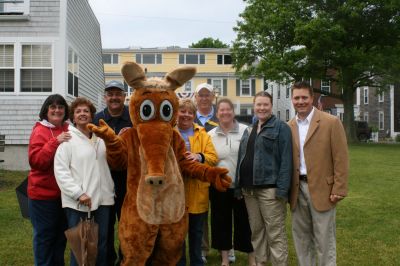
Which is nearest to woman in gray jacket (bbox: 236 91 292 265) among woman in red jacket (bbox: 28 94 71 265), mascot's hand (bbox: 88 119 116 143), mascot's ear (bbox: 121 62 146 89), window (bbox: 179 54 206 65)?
mascot's ear (bbox: 121 62 146 89)

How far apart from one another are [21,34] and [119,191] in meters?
10.1

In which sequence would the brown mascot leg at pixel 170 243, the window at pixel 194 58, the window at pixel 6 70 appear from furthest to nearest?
the window at pixel 194 58, the window at pixel 6 70, the brown mascot leg at pixel 170 243

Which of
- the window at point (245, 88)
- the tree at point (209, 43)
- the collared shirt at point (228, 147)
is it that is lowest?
the collared shirt at point (228, 147)

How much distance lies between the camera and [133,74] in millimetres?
3549

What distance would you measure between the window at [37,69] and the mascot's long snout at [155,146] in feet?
33.3

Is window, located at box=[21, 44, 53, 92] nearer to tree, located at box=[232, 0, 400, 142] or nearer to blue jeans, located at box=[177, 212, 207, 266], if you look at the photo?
blue jeans, located at box=[177, 212, 207, 266]

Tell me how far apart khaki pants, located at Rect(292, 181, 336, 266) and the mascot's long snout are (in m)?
1.55

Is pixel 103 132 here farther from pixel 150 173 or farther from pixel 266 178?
pixel 266 178

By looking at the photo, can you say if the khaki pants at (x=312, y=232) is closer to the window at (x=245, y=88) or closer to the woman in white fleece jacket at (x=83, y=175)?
the woman in white fleece jacket at (x=83, y=175)

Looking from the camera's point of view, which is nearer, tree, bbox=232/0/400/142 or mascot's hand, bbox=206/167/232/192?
mascot's hand, bbox=206/167/232/192

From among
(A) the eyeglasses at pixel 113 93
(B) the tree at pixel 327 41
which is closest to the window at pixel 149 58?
(B) the tree at pixel 327 41

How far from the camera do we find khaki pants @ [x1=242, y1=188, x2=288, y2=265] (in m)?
4.30

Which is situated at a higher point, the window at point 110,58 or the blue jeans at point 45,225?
the window at point 110,58

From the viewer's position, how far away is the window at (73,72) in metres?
13.4
